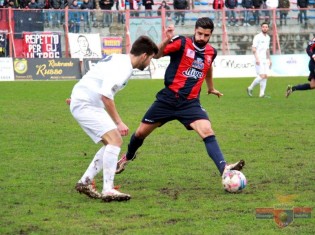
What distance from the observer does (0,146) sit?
44.2 ft

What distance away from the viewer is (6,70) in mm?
32844

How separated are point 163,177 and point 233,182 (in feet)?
4.88

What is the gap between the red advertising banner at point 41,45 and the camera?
1340 inches

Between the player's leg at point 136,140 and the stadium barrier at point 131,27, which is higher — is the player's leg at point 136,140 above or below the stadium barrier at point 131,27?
above

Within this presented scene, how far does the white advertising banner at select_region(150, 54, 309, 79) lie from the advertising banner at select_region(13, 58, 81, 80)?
3.47 meters

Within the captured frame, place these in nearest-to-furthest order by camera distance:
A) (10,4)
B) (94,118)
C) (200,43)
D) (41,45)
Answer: (94,118) < (200,43) < (41,45) < (10,4)

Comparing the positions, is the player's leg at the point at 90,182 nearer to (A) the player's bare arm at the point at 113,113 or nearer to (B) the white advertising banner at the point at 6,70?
(A) the player's bare arm at the point at 113,113

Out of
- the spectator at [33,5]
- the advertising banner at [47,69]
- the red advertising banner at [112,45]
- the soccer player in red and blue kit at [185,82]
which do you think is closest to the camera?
the soccer player in red and blue kit at [185,82]

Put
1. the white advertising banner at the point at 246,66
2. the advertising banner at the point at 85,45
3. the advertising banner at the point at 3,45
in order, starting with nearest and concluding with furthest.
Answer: the advertising banner at the point at 3,45, the advertising banner at the point at 85,45, the white advertising banner at the point at 246,66

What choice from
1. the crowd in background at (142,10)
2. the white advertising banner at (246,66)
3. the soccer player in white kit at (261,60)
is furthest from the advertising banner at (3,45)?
the soccer player in white kit at (261,60)

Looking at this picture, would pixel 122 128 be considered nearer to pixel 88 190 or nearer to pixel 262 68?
pixel 88 190

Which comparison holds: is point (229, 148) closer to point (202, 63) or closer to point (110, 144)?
point (202, 63)

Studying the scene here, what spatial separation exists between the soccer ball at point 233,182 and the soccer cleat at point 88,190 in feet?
4.81

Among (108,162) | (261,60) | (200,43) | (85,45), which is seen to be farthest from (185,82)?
(85,45)
